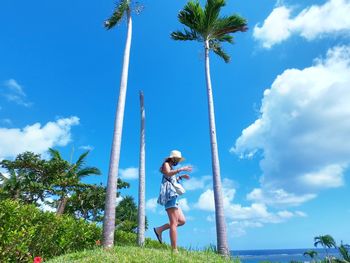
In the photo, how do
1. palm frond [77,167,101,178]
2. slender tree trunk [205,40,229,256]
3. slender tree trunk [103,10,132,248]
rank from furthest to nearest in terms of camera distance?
palm frond [77,167,101,178]
slender tree trunk [205,40,229,256]
slender tree trunk [103,10,132,248]

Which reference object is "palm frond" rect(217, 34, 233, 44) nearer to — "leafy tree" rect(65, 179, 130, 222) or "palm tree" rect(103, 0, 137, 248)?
"palm tree" rect(103, 0, 137, 248)

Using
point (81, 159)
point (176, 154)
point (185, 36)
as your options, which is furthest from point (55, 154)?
point (176, 154)

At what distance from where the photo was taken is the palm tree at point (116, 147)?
955 cm

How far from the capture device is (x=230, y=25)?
15.1 meters

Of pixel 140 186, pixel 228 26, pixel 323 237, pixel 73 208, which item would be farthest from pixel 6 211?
pixel 323 237

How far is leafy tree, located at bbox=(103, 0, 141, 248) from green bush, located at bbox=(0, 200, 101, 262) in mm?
640

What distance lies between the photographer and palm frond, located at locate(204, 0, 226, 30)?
563 inches

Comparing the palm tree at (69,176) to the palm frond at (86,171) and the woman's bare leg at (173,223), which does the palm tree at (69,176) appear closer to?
the palm frond at (86,171)

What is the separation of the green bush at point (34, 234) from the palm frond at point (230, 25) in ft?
33.7

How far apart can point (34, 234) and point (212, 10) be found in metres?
11.3

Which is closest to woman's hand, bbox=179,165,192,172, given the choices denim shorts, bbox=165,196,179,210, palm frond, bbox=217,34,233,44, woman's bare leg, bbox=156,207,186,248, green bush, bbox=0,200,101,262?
denim shorts, bbox=165,196,179,210

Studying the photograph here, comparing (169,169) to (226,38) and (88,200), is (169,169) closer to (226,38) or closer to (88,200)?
(226,38)

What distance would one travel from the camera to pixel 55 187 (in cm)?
2227

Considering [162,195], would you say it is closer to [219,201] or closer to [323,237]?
[219,201]
